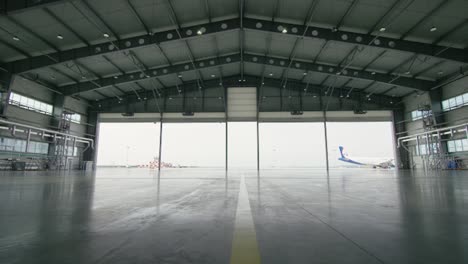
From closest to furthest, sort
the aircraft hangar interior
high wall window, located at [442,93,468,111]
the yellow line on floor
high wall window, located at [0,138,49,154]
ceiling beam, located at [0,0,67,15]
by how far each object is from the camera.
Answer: the yellow line on floor, the aircraft hangar interior, ceiling beam, located at [0,0,67,15], high wall window, located at [0,138,49,154], high wall window, located at [442,93,468,111]

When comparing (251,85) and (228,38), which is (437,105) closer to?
(251,85)

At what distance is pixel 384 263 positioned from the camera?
1126 millimetres

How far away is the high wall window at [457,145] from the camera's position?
66.6ft

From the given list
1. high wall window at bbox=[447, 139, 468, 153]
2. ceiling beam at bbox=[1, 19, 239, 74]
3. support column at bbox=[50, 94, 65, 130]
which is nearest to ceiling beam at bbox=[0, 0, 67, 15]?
ceiling beam at bbox=[1, 19, 239, 74]

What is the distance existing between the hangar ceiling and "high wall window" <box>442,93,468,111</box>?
6.35 feet

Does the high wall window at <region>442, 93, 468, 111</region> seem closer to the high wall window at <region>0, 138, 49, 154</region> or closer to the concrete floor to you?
the concrete floor

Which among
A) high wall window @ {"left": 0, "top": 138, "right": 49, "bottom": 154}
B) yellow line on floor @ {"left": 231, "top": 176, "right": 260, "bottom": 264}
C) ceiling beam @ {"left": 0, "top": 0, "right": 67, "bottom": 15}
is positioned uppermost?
ceiling beam @ {"left": 0, "top": 0, "right": 67, "bottom": 15}

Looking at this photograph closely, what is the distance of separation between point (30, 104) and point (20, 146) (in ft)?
12.7

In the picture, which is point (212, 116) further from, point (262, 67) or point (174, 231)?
point (174, 231)

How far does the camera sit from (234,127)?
26.9m

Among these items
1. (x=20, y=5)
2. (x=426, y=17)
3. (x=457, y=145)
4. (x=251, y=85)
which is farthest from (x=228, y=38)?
(x=457, y=145)

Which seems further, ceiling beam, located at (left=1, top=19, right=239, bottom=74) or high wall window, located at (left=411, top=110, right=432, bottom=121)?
high wall window, located at (left=411, top=110, right=432, bottom=121)

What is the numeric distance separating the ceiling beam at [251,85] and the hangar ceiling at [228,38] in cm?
510

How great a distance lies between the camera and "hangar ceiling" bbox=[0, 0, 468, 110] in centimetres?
1362
